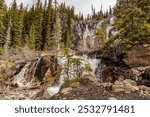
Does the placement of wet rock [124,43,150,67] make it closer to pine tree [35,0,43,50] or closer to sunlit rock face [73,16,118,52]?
pine tree [35,0,43,50]

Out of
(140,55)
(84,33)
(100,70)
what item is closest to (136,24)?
(140,55)

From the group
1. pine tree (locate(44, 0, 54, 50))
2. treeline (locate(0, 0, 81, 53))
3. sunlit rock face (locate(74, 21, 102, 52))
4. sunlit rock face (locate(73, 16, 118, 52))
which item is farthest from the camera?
sunlit rock face (locate(74, 21, 102, 52))

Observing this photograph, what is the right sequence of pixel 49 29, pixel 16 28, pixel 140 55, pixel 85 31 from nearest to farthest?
pixel 140 55 < pixel 16 28 < pixel 49 29 < pixel 85 31

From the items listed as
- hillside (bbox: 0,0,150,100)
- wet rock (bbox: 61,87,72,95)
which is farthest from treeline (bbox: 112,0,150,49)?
wet rock (bbox: 61,87,72,95)

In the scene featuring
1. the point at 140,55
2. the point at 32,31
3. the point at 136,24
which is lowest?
the point at 140,55

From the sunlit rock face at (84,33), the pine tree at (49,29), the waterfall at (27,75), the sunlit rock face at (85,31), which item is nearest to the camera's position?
the waterfall at (27,75)

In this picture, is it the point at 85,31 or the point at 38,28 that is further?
the point at 85,31

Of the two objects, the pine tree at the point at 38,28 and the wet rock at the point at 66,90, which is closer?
the wet rock at the point at 66,90

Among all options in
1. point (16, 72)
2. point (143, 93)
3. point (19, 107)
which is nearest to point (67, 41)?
point (16, 72)

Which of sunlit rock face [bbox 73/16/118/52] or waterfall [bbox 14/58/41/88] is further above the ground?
sunlit rock face [bbox 73/16/118/52]

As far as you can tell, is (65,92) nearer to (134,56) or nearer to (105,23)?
(134,56)

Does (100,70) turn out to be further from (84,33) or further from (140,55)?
(84,33)

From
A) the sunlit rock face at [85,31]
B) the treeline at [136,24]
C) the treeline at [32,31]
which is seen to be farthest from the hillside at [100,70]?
the sunlit rock face at [85,31]

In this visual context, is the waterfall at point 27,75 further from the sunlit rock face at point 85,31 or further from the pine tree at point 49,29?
the sunlit rock face at point 85,31
